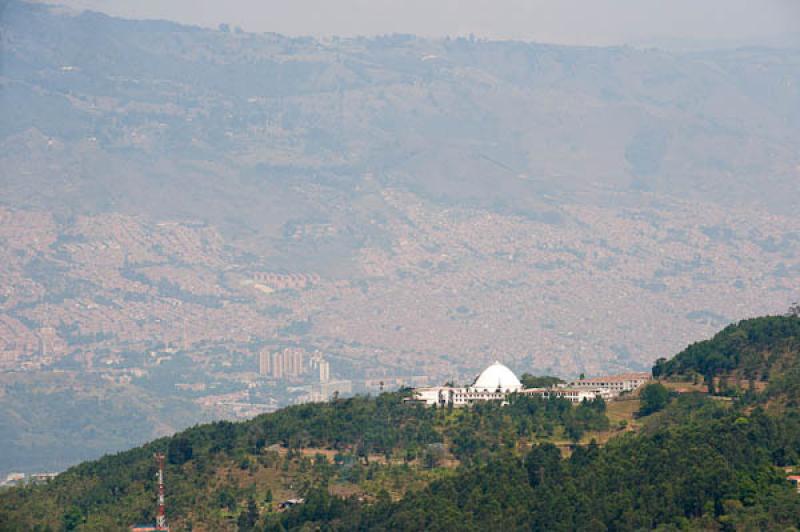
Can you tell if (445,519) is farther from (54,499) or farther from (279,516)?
(54,499)

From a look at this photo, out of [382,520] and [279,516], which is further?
[279,516]

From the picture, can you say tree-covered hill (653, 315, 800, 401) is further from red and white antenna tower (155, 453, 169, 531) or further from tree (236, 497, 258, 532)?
red and white antenna tower (155, 453, 169, 531)

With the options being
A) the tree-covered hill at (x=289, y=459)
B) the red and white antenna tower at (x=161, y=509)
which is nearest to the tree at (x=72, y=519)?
the tree-covered hill at (x=289, y=459)

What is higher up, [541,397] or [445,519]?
[541,397]

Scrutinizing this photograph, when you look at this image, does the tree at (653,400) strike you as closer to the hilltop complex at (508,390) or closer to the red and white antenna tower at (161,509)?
the hilltop complex at (508,390)

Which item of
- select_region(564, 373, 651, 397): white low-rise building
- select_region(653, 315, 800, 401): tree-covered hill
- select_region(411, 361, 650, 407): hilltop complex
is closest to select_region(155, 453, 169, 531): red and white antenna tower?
select_region(411, 361, 650, 407): hilltop complex

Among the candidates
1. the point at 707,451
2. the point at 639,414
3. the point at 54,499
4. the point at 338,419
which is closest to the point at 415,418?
the point at 338,419
